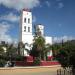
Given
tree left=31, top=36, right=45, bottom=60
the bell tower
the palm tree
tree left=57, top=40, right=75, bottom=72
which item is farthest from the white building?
tree left=57, top=40, right=75, bottom=72

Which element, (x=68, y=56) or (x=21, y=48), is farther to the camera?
(x=21, y=48)

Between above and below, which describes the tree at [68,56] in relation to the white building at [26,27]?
below

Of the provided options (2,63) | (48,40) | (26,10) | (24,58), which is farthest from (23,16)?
(2,63)

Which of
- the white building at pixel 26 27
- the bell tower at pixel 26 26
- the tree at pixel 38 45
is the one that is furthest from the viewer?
the bell tower at pixel 26 26

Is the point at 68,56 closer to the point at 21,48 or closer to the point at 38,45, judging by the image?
the point at 38,45

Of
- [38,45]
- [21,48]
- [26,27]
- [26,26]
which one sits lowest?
[38,45]

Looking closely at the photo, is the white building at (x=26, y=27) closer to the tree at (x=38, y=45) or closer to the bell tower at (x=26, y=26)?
the bell tower at (x=26, y=26)

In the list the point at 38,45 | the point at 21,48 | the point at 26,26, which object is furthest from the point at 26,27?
the point at 38,45

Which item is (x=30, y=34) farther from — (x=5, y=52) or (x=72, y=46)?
(x=72, y=46)

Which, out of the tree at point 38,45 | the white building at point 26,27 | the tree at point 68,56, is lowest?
the tree at point 68,56

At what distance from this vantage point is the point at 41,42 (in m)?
82.5

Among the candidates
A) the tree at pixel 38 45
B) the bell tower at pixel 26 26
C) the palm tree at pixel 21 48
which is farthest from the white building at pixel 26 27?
the tree at pixel 38 45

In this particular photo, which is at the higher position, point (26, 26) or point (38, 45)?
Answer: point (26, 26)

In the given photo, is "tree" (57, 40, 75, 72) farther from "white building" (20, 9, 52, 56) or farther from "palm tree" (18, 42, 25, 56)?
"white building" (20, 9, 52, 56)
